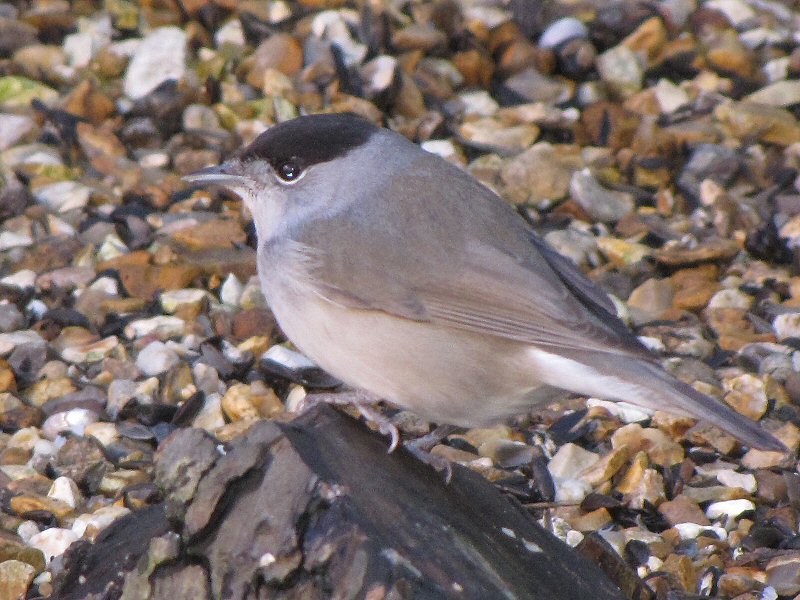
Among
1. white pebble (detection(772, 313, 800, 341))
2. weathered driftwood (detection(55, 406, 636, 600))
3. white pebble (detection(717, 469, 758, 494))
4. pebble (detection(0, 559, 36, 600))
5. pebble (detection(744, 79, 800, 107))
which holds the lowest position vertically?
pebble (detection(0, 559, 36, 600))

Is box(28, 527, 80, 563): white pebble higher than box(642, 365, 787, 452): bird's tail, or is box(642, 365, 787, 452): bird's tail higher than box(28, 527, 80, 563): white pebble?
box(642, 365, 787, 452): bird's tail

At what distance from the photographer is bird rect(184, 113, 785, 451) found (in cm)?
414

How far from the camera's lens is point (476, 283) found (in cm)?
428

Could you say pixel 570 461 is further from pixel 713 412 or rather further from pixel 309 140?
pixel 309 140

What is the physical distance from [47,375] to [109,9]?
10.6 feet

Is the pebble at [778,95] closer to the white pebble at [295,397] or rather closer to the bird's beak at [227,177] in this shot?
the white pebble at [295,397]

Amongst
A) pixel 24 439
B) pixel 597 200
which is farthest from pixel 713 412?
pixel 597 200

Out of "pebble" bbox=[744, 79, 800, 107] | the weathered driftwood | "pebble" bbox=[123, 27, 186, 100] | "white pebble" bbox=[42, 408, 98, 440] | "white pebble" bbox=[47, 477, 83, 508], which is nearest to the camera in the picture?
the weathered driftwood

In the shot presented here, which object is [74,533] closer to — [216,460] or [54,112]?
[216,460]

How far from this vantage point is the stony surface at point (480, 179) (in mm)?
4828

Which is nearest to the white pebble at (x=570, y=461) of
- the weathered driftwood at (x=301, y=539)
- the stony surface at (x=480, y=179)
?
the stony surface at (x=480, y=179)

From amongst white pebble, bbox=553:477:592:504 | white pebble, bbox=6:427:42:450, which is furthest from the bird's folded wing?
white pebble, bbox=6:427:42:450

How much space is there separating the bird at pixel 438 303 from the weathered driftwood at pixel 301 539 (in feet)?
1.35

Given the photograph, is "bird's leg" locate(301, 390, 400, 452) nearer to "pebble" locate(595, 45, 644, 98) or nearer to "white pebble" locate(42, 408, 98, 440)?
"white pebble" locate(42, 408, 98, 440)
